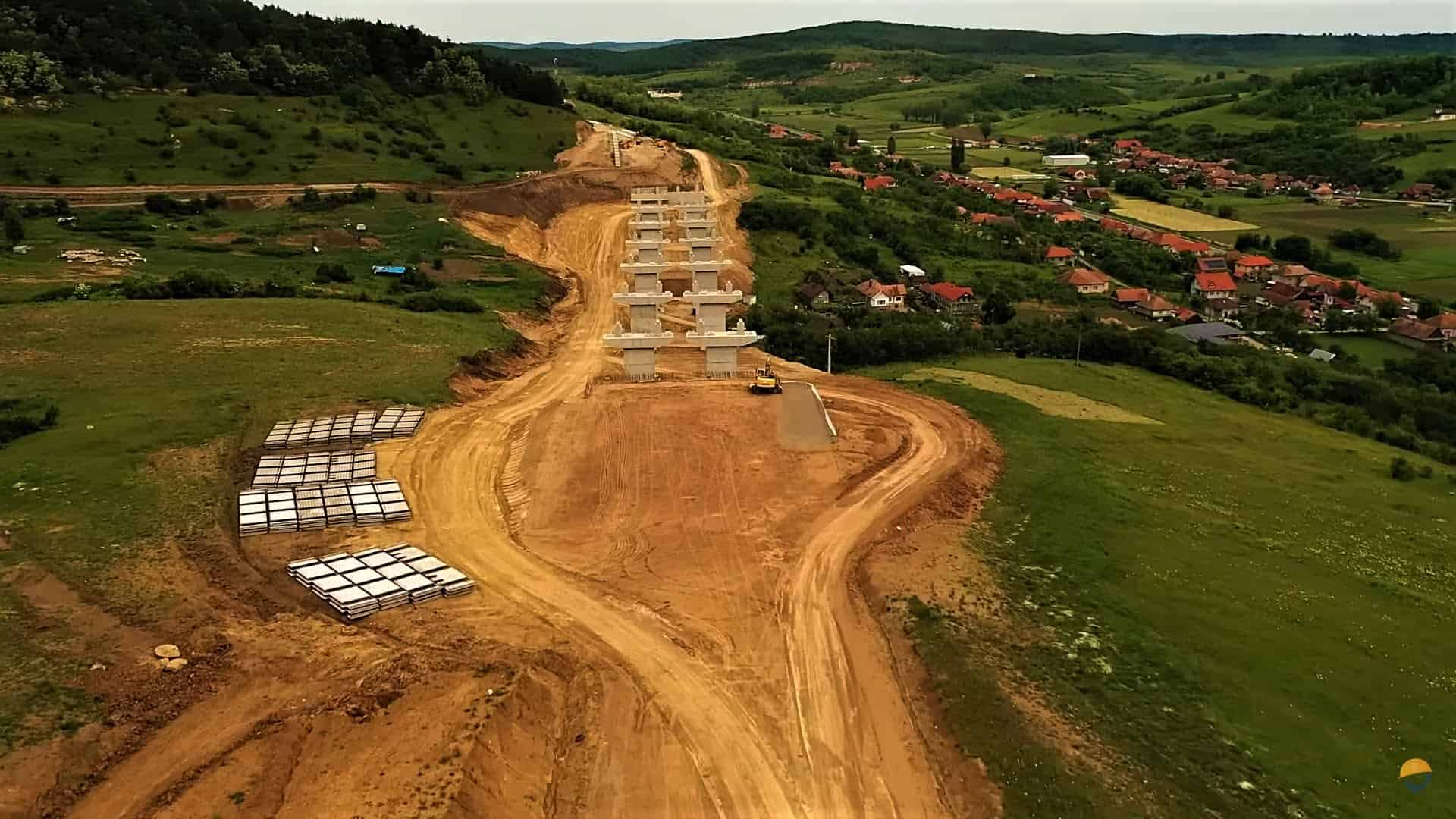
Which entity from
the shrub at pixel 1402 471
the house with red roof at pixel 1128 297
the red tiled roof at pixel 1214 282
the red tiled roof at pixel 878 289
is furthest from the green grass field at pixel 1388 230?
the shrub at pixel 1402 471

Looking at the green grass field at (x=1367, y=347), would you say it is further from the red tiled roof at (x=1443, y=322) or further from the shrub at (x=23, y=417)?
the shrub at (x=23, y=417)

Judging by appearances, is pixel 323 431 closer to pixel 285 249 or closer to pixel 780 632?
pixel 780 632

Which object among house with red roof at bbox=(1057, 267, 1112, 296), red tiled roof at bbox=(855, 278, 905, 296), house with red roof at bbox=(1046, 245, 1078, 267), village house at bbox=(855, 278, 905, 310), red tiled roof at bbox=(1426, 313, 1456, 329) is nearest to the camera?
village house at bbox=(855, 278, 905, 310)

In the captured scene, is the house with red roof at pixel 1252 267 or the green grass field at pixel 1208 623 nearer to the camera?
Answer: the green grass field at pixel 1208 623

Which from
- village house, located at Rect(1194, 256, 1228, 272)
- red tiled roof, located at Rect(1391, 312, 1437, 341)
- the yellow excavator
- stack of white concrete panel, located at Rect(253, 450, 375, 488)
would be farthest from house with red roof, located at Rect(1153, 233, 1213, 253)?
stack of white concrete panel, located at Rect(253, 450, 375, 488)

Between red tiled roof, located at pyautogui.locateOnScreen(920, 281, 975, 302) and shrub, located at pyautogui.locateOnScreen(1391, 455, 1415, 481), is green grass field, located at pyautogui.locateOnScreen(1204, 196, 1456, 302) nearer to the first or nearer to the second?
red tiled roof, located at pyautogui.locateOnScreen(920, 281, 975, 302)
